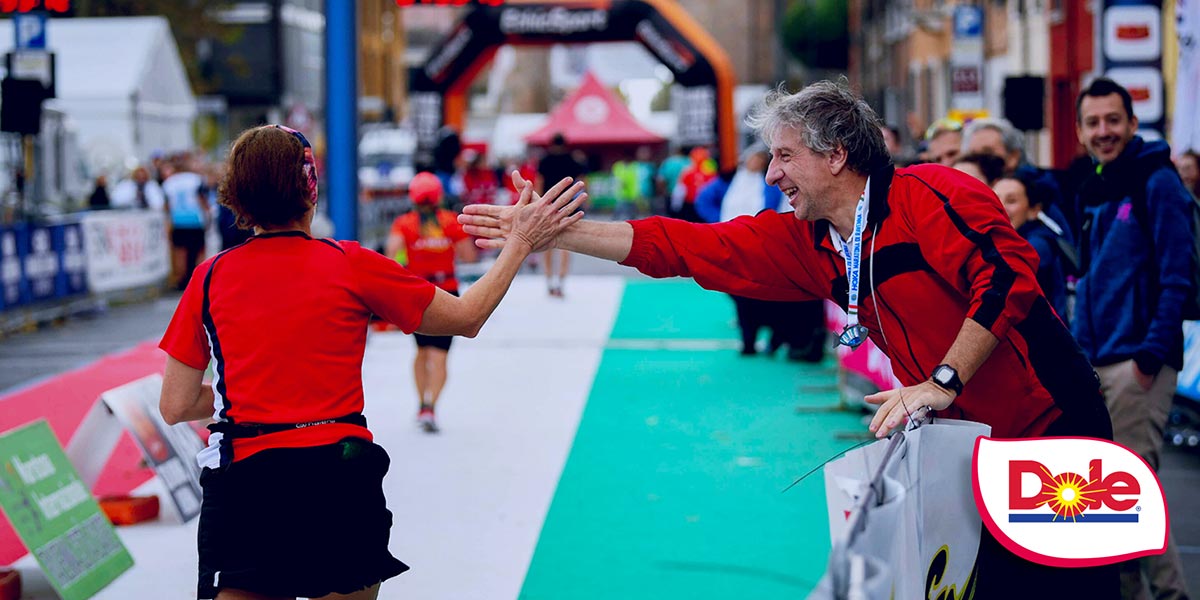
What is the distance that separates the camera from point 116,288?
63.5 feet

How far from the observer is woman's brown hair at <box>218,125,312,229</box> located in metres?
3.62

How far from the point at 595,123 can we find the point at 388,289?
43113 mm

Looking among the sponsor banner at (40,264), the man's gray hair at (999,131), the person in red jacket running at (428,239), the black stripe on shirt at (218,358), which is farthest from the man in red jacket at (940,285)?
the sponsor banner at (40,264)

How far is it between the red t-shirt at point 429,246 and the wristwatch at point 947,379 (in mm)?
7027

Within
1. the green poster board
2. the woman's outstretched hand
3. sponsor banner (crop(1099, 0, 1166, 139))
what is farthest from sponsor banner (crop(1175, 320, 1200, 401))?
the green poster board

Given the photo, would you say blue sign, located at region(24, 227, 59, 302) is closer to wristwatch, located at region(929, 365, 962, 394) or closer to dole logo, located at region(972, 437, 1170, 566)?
wristwatch, located at region(929, 365, 962, 394)

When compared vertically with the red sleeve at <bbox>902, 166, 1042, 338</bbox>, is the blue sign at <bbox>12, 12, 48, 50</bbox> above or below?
above

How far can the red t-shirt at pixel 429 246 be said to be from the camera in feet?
34.1

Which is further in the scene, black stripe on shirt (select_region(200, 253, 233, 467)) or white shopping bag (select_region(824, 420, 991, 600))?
black stripe on shirt (select_region(200, 253, 233, 467))

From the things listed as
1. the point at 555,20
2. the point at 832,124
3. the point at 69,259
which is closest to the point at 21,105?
the point at 69,259

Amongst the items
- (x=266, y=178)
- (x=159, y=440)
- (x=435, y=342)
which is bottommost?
(x=159, y=440)

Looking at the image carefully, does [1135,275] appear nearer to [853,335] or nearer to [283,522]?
[853,335]

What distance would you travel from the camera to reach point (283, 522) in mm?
3611

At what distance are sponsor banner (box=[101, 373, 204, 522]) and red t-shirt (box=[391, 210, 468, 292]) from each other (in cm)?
303
